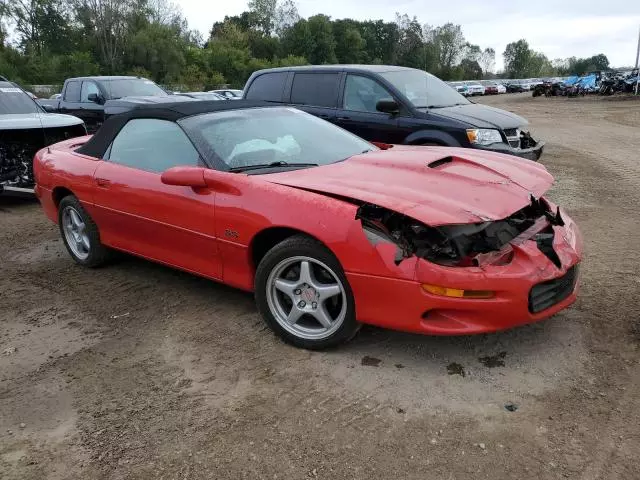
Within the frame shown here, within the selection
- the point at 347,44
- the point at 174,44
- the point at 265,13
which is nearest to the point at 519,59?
the point at 347,44

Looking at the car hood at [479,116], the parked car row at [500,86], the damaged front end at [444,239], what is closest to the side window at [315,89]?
the car hood at [479,116]

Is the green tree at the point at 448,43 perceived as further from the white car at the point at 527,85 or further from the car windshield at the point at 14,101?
the car windshield at the point at 14,101

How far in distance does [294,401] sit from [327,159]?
1.79 meters

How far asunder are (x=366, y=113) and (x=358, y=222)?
453 cm

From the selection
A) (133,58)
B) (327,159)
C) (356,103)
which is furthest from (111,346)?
(133,58)

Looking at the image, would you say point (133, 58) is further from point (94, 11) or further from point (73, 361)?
point (73, 361)

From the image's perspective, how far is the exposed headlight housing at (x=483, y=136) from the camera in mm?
6752

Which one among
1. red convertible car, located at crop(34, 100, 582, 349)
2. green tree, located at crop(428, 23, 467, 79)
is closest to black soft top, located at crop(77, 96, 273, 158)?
red convertible car, located at crop(34, 100, 582, 349)

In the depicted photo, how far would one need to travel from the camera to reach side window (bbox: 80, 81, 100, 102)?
12945 millimetres

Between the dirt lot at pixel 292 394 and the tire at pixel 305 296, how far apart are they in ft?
0.42

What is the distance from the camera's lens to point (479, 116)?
23.6 feet

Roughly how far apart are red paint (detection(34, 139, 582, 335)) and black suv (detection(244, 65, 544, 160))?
8.35 feet

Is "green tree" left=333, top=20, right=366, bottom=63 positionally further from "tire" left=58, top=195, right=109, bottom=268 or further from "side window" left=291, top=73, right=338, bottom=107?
"tire" left=58, top=195, right=109, bottom=268

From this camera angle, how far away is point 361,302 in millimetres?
3141
